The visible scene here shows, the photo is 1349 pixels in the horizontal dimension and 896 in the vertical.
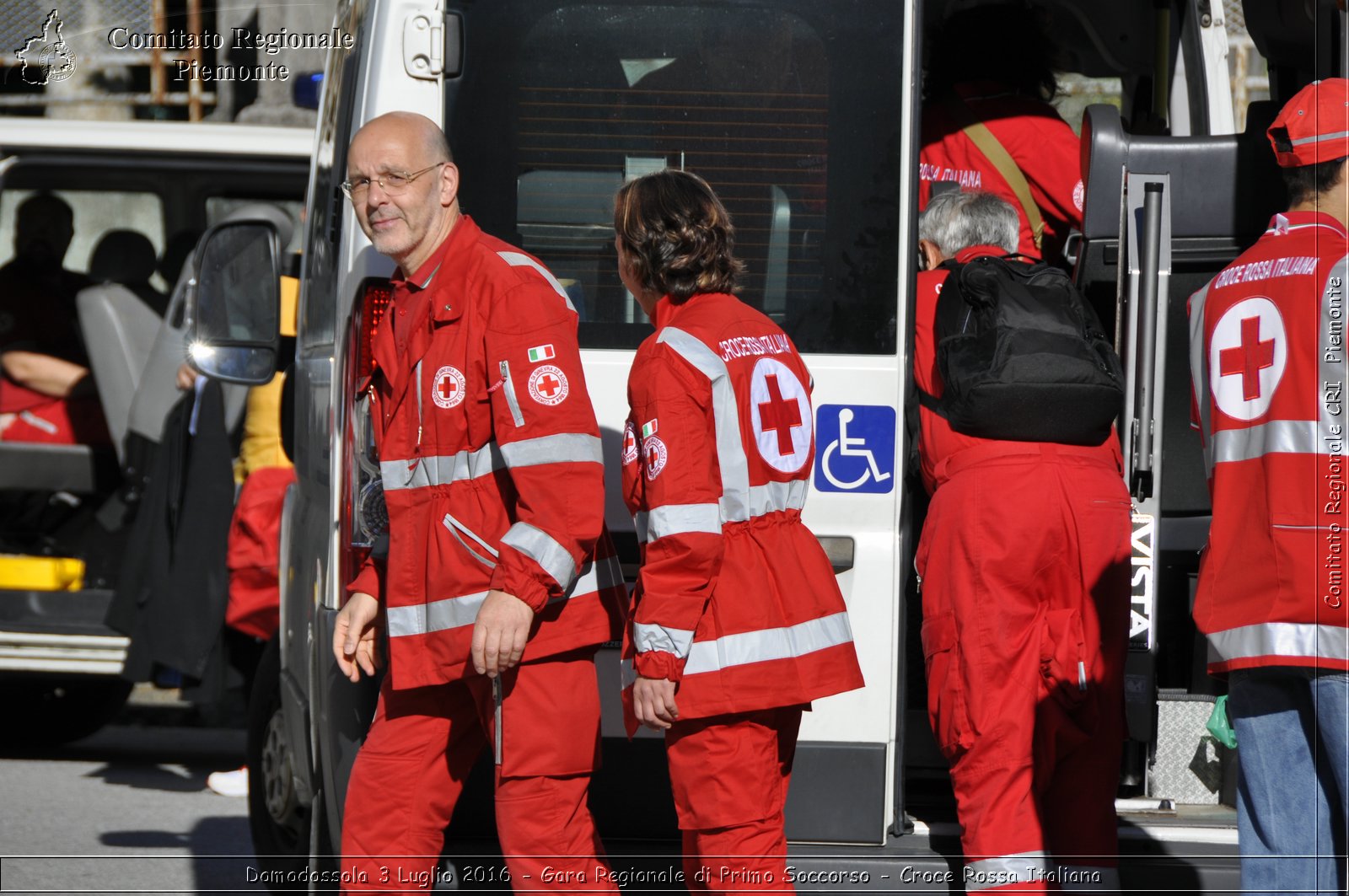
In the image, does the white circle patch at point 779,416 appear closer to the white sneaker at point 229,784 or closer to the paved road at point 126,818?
the paved road at point 126,818

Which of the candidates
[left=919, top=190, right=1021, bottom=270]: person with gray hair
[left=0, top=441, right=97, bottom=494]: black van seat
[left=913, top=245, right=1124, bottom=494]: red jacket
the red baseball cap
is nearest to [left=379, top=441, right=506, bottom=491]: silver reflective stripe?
[left=913, top=245, right=1124, bottom=494]: red jacket

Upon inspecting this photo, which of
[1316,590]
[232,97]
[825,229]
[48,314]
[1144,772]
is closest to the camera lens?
[1316,590]

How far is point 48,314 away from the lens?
701 cm

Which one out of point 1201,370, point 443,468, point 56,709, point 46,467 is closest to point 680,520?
point 443,468

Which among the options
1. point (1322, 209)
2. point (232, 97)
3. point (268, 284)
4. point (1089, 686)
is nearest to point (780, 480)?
point (1089, 686)

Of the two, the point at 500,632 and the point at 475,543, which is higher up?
the point at 475,543

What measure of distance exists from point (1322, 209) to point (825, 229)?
3.04 ft

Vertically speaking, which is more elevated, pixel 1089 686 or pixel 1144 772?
pixel 1089 686

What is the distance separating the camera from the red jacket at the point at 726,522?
9.61 feet

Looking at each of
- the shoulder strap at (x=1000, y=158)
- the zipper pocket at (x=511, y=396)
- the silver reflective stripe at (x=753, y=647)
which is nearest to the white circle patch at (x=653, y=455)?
the zipper pocket at (x=511, y=396)

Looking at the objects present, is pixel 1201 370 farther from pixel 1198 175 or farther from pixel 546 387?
pixel 546 387

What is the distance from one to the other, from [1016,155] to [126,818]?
387 centimetres

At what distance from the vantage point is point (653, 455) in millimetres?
2949

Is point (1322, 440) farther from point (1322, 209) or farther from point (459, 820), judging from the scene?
point (459, 820)
